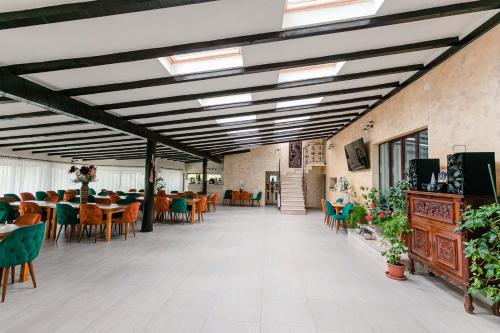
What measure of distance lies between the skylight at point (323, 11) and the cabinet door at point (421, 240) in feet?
8.96

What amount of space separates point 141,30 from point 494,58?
390cm

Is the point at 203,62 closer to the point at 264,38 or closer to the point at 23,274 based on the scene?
the point at 264,38

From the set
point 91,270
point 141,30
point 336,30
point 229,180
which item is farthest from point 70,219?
point 229,180

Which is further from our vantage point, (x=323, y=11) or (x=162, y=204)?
(x=162, y=204)

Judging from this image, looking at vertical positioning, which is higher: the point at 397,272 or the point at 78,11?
the point at 78,11

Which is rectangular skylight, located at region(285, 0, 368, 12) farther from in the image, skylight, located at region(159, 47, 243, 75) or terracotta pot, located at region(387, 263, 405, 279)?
terracotta pot, located at region(387, 263, 405, 279)

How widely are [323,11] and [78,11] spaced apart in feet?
7.52

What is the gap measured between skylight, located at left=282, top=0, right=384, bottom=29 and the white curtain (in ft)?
28.5

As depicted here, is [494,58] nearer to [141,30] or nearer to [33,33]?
[141,30]

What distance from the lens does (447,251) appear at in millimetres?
2781

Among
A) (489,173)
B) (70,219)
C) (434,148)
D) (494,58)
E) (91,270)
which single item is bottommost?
(91,270)

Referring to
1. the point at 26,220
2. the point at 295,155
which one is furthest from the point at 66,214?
the point at 295,155

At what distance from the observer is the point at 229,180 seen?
47.1 ft

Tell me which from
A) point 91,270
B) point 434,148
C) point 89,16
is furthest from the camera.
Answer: point 434,148
